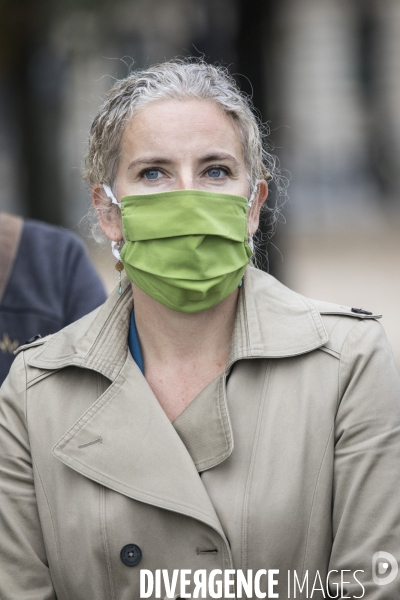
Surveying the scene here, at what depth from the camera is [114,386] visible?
281 centimetres

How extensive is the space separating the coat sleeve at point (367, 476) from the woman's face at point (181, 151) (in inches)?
27.8

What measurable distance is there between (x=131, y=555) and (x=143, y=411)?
43 cm

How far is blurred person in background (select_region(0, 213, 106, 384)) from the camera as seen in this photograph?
3.69 metres

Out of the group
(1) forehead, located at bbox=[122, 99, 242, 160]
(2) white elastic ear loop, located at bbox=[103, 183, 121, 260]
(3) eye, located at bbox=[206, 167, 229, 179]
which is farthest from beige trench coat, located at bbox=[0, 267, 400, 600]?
(1) forehead, located at bbox=[122, 99, 242, 160]

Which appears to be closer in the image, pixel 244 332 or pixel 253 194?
pixel 244 332

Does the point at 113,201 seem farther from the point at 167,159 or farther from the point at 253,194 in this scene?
the point at 253,194

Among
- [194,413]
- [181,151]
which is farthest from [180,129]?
[194,413]

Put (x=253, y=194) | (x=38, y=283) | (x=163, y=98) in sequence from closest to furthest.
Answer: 1. (x=163, y=98)
2. (x=253, y=194)
3. (x=38, y=283)

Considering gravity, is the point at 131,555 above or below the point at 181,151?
below

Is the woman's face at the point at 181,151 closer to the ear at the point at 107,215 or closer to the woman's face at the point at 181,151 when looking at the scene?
the woman's face at the point at 181,151

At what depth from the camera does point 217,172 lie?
2.84 metres

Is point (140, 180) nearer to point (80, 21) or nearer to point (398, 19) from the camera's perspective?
point (80, 21)

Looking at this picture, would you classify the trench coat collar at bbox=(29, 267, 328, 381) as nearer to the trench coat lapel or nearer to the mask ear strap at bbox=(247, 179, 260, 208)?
the trench coat lapel

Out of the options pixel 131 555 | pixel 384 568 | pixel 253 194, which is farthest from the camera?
pixel 253 194
